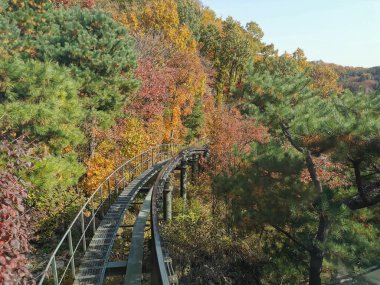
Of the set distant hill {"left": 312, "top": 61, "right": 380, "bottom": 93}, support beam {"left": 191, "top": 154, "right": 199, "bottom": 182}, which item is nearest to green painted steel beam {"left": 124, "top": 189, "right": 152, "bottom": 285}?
support beam {"left": 191, "top": 154, "right": 199, "bottom": 182}

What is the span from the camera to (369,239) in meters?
10.3

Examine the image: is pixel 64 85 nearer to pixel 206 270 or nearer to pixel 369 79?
pixel 206 270

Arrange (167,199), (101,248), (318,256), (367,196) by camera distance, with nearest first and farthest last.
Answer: (101,248) → (367,196) → (318,256) → (167,199)

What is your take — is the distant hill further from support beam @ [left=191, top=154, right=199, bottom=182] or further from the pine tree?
the pine tree

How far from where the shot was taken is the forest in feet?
25.8

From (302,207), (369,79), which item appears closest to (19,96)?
(302,207)

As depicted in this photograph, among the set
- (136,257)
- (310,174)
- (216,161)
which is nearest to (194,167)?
(216,161)

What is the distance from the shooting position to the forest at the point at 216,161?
785cm

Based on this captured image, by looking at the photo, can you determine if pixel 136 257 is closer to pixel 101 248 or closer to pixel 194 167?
pixel 101 248

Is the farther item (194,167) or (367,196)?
(194,167)

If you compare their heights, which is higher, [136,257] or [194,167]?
[194,167]

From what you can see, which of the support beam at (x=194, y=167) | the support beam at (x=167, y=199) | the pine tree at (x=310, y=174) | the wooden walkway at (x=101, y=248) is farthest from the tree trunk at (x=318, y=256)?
the support beam at (x=194, y=167)

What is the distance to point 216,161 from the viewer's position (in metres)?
23.3

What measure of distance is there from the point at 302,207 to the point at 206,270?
4.38 meters
